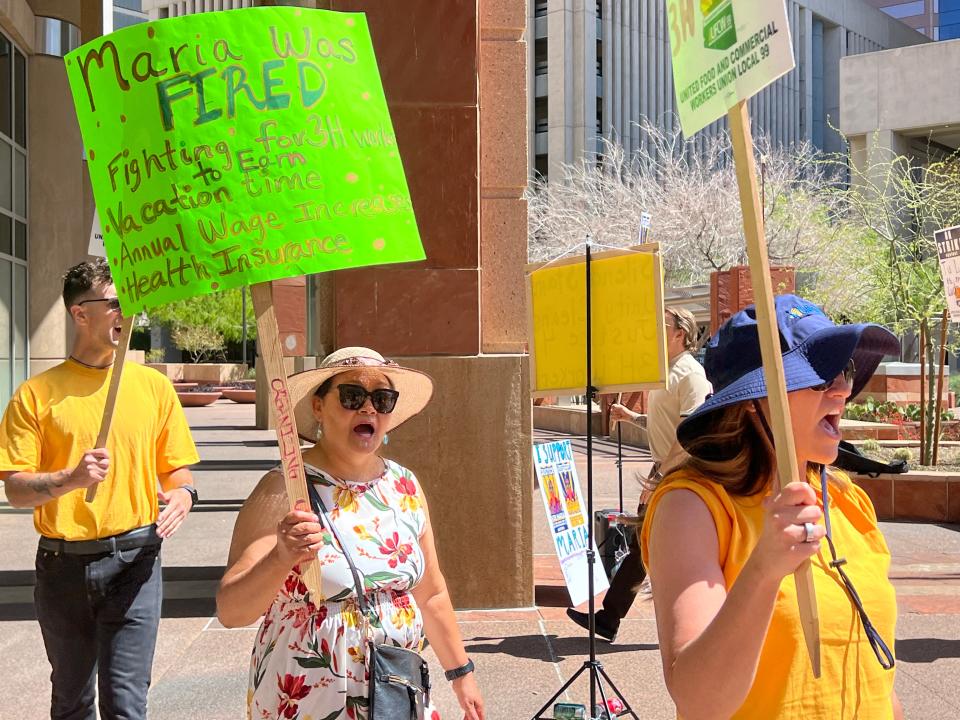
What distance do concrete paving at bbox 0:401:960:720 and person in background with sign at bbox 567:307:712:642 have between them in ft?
0.55

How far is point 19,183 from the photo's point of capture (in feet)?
57.0

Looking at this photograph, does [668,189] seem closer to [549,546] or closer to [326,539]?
[549,546]

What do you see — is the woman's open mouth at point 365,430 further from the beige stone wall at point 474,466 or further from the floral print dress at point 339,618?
the beige stone wall at point 474,466

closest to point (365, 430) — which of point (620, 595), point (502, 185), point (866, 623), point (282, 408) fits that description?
point (282, 408)

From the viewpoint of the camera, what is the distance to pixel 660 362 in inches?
219

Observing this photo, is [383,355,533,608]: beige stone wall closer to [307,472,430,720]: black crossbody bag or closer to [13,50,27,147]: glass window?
[307,472,430,720]: black crossbody bag

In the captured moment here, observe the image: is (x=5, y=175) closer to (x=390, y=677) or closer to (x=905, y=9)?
(x=390, y=677)

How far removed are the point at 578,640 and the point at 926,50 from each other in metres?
44.3

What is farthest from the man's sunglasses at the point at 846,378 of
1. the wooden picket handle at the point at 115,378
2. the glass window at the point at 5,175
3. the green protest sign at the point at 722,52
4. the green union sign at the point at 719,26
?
the glass window at the point at 5,175

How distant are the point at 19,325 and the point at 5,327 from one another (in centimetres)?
69

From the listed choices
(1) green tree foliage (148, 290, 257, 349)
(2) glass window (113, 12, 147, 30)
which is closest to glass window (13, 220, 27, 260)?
(2) glass window (113, 12, 147, 30)

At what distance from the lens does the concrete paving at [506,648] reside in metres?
5.63

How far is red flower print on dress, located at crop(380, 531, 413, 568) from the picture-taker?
3018 mm

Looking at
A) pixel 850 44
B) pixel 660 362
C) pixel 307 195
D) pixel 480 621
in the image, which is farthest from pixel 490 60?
pixel 850 44
